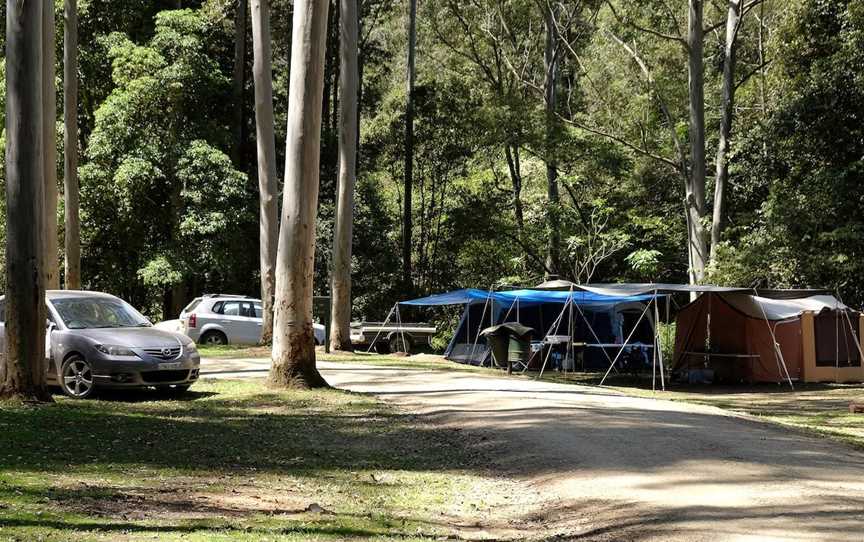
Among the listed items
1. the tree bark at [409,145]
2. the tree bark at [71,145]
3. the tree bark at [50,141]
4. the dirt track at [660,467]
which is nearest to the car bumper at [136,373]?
the dirt track at [660,467]

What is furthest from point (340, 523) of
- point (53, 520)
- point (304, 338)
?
point (304, 338)

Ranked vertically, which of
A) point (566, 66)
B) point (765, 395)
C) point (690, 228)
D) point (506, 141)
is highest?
point (566, 66)

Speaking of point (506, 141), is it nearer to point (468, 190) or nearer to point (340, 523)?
point (468, 190)

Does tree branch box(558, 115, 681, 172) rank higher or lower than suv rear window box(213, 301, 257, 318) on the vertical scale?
higher

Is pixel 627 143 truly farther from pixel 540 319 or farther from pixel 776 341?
pixel 776 341

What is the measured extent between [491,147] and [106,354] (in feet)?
85.9

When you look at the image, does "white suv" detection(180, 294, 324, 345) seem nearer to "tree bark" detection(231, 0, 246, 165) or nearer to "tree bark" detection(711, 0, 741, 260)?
"tree bark" detection(231, 0, 246, 165)

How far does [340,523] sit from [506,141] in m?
29.7

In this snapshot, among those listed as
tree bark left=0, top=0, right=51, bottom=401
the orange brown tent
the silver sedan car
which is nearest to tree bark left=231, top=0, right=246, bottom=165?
the orange brown tent

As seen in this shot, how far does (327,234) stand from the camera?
39812 mm

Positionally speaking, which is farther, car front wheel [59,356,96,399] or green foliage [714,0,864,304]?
green foliage [714,0,864,304]

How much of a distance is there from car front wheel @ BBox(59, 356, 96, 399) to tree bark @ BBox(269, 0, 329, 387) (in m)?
2.72

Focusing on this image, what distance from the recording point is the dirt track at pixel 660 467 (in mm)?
6703

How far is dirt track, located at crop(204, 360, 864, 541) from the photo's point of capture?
670 centimetres
